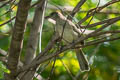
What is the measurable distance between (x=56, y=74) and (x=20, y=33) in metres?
2.91

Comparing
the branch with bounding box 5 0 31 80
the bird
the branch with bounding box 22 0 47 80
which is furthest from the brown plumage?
the branch with bounding box 5 0 31 80

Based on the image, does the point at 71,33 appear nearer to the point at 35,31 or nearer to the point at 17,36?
the point at 35,31

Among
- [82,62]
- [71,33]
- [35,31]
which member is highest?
[35,31]

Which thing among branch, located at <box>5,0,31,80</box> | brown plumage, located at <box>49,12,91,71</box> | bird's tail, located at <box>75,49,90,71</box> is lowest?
bird's tail, located at <box>75,49,90,71</box>

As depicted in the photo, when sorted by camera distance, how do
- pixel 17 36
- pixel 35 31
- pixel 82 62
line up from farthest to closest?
1. pixel 35 31
2. pixel 82 62
3. pixel 17 36

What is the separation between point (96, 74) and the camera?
5668mm

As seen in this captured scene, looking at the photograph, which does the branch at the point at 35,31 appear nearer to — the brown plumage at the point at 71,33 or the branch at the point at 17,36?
the brown plumage at the point at 71,33

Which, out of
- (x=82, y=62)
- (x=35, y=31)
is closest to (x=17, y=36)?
(x=35, y=31)

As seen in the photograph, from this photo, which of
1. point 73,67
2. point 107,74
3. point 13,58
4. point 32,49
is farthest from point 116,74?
point 13,58

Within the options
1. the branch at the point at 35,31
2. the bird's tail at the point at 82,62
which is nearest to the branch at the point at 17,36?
the branch at the point at 35,31

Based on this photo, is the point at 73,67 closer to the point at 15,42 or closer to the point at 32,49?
the point at 32,49

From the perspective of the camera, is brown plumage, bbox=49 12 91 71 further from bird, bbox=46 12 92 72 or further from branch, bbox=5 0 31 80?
branch, bbox=5 0 31 80

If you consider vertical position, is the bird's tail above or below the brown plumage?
below

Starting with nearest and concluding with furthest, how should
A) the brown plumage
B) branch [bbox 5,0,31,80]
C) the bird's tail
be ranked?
branch [bbox 5,0,31,80] → the bird's tail → the brown plumage
